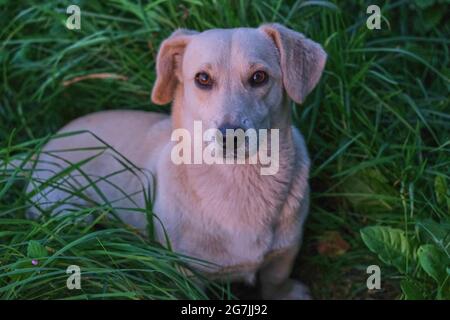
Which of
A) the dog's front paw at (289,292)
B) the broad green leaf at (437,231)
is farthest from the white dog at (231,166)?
the broad green leaf at (437,231)

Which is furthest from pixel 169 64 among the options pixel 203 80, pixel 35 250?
pixel 35 250

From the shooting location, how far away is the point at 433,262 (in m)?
3.07

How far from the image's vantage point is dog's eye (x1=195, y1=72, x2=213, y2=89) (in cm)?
308

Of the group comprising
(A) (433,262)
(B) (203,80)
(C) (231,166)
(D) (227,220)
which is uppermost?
(B) (203,80)

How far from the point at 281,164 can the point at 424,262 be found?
2.43 ft

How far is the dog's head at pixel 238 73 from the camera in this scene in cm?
301

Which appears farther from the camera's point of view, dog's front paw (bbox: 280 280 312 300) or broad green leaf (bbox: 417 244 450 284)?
dog's front paw (bbox: 280 280 312 300)

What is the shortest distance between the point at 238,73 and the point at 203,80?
0.16 m

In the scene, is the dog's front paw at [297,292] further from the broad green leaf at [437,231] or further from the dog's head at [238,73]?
the dog's head at [238,73]

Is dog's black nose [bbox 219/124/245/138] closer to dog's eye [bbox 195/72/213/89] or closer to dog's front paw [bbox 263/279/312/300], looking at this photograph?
dog's eye [bbox 195/72/213/89]

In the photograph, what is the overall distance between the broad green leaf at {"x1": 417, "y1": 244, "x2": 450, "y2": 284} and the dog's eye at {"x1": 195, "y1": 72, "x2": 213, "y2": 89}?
1106 millimetres

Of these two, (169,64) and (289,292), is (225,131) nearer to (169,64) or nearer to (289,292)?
Answer: (169,64)

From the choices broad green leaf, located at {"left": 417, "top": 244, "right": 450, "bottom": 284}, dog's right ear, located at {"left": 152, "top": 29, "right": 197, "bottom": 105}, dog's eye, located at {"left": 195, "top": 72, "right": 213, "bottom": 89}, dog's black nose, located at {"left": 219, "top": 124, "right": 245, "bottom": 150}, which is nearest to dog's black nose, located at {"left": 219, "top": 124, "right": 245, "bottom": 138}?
dog's black nose, located at {"left": 219, "top": 124, "right": 245, "bottom": 150}

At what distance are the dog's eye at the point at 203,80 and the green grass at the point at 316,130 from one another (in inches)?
27.6
